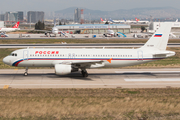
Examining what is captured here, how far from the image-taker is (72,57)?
3406 cm

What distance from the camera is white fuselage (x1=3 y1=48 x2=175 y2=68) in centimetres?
3372

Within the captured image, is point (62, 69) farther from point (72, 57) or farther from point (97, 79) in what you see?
point (97, 79)

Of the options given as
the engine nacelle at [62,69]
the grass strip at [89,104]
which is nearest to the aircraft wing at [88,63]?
the engine nacelle at [62,69]

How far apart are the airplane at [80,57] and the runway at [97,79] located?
182cm

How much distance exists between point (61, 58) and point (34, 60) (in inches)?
158

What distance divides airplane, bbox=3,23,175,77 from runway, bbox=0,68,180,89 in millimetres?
1818

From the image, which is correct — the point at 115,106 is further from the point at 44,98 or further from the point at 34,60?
the point at 34,60

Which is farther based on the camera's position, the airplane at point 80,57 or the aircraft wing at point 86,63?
the airplane at point 80,57

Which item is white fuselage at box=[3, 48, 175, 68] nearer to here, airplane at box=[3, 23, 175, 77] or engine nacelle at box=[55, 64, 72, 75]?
airplane at box=[3, 23, 175, 77]

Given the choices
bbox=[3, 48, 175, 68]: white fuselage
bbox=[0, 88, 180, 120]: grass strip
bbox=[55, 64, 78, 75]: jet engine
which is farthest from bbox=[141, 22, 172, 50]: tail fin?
bbox=[55, 64, 78, 75]: jet engine

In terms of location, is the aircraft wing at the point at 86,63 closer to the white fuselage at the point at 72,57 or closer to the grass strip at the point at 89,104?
the white fuselage at the point at 72,57

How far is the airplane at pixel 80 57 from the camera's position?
33594 millimetres

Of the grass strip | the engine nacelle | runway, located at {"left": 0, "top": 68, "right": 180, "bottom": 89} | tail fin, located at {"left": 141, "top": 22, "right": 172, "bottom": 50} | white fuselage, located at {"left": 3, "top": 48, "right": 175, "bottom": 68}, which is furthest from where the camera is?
tail fin, located at {"left": 141, "top": 22, "right": 172, "bottom": 50}

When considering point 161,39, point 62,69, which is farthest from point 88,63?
point 161,39
